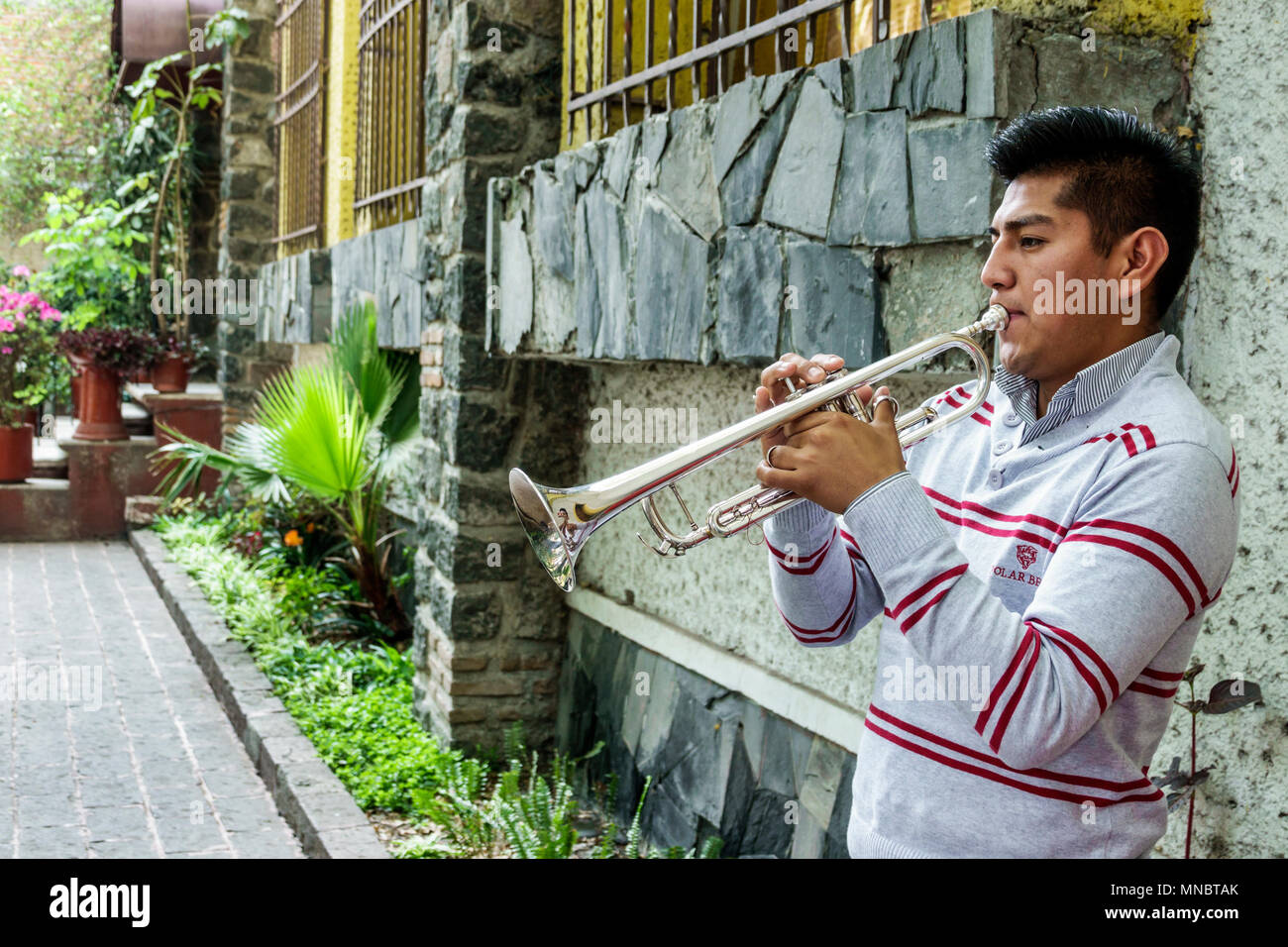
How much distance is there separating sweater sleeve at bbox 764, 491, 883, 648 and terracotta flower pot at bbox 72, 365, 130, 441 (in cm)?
913

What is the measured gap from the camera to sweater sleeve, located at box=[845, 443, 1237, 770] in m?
1.37


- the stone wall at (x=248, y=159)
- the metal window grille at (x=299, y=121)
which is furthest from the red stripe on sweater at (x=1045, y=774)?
the stone wall at (x=248, y=159)

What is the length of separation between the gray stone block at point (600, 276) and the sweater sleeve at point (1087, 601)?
7.00 feet

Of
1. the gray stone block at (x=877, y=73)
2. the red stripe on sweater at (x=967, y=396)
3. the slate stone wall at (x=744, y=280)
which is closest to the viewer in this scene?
the red stripe on sweater at (x=967, y=396)

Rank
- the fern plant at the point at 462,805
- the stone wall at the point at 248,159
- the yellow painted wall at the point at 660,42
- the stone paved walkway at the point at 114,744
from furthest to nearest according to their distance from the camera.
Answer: the stone wall at the point at 248,159
the stone paved walkway at the point at 114,744
the yellow painted wall at the point at 660,42
the fern plant at the point at 462,805

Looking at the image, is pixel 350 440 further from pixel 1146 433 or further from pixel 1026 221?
pixel 1146 433

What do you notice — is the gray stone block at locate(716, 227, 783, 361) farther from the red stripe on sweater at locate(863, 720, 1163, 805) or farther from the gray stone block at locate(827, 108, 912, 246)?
the red stripe on sweater at locate(863, 720, 1163, 805)

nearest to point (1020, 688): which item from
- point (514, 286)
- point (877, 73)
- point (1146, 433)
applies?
point (1146, 433)

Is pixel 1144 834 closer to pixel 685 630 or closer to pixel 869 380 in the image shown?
pixel 869 380

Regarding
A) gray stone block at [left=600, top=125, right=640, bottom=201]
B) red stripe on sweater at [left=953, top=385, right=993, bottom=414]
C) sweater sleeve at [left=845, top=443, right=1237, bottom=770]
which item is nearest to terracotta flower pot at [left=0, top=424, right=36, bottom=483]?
gray stone block at [left=600, top=125, right=640, bottom=201]

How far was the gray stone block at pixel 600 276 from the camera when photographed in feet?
11.4

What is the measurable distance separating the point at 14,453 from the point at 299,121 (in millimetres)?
3320

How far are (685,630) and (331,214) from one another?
16.7ft

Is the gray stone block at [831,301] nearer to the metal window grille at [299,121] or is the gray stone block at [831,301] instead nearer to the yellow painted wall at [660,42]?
the yellow painted wall at [660,42]
